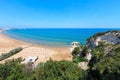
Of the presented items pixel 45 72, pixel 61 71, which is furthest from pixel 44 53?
pixel 61 71

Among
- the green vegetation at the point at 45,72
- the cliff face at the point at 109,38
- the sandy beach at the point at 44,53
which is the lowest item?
the sandy beach at the point at 44,53

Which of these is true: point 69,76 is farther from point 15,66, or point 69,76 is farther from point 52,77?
point 15,66

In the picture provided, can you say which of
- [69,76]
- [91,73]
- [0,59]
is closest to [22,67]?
[69,76]

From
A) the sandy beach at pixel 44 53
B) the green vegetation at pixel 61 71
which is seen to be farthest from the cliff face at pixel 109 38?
the sandy beach at pixel 44 53

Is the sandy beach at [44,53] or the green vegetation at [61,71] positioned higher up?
the green vegetation at [61,71]

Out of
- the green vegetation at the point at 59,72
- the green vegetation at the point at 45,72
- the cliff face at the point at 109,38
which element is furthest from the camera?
the cliff face at the point at 109,38

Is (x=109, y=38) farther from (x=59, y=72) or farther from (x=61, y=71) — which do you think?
(x=59, y=72)

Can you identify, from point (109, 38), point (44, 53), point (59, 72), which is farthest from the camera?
point (44, 53)

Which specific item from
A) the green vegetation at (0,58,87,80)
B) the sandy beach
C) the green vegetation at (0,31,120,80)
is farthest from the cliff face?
the sandy beach

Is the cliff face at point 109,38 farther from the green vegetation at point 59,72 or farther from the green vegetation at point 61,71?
the green vegetation at point 59,72

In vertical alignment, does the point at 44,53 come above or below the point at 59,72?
below

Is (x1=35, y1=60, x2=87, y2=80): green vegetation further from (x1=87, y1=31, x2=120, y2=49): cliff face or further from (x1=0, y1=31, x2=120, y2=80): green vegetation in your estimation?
(x1=87, y1=31, x2=120, y2=49): cliff face
